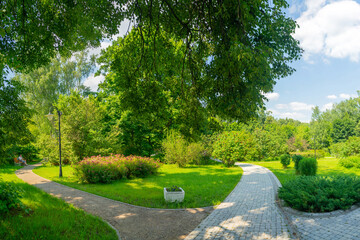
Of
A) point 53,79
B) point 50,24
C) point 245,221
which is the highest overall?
point 53,79

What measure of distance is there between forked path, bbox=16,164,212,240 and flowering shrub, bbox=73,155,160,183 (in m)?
3.24

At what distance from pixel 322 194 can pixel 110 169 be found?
9.89 meters

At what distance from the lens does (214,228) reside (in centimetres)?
479

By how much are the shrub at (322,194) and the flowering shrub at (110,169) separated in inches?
342

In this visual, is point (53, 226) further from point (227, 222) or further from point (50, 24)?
point (50, 24)

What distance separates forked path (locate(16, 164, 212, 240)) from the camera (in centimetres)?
468

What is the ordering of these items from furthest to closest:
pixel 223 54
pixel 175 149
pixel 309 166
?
pixel 175 149 < pixel 309 166 < pixel 223 54

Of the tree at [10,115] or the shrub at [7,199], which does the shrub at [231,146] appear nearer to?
the tree at [10,115]

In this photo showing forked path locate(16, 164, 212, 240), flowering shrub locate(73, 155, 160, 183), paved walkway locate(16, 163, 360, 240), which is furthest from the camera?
flowering shrub locate(73, 155, 160, 183)

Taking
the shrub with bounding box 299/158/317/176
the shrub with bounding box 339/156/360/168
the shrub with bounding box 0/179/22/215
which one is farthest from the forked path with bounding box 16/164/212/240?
the shrub with bounding box 339/156/360/168

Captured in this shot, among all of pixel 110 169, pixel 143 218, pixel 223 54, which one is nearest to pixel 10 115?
pixel 110 169

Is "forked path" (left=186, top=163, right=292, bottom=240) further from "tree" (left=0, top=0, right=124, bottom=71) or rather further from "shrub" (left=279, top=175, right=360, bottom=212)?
"tree" (left=0, top=0, right=124, bottom=71)

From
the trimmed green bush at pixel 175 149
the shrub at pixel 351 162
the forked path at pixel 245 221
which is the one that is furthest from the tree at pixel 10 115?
the shrub at pixel 351 162

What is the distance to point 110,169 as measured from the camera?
11.2 m
